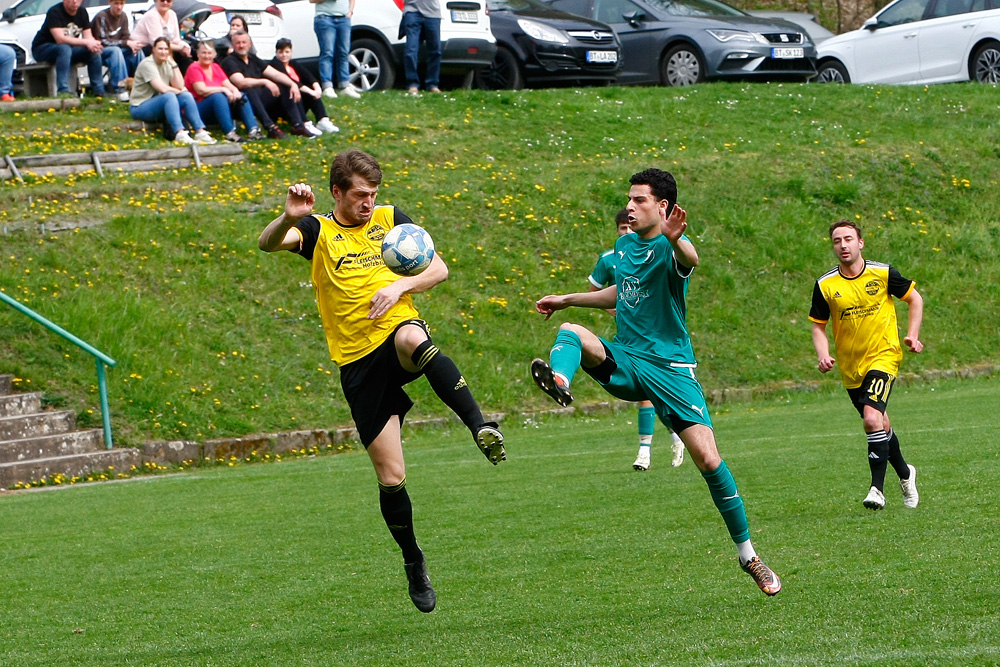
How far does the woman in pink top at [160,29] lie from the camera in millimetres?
19859

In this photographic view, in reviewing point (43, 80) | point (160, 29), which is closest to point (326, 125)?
point (160, 29)

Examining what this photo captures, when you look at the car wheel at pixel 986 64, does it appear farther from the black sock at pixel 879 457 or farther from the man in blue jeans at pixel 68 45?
the black sock at pixel 879 457

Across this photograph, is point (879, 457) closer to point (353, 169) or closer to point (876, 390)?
point (876, 390)

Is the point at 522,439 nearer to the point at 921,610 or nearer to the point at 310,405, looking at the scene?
the point at 310,405

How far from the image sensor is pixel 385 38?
2280 centimetres

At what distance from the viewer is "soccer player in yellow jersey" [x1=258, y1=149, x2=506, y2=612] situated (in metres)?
6.56

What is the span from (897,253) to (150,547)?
1415 cm

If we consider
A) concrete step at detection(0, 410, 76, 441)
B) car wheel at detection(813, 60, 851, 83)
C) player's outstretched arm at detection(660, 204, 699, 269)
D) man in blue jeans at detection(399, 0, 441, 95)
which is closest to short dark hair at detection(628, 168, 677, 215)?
player's outstretched arm at detection(660, 204, 699, 269)

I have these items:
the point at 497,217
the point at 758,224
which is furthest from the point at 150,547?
the point at 758,224

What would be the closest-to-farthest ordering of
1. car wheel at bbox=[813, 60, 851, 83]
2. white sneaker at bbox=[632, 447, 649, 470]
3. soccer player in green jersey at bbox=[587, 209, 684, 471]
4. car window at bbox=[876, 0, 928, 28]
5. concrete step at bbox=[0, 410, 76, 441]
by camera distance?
soccer player in green jersey at bbox=[587, 209, 684, 471], white sneaker at bbox=[632, 447, 649, 470], concrete step at bbox=[0, 410, 76, 441], car window at bbox=[876, 0, 928, 28], car wheel at bbox=[813, 60, 851, 83]

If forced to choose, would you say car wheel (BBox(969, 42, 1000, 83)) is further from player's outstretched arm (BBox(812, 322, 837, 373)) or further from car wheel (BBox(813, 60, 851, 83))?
player's outstretched arm (BBox(812, 322, 837, 373))

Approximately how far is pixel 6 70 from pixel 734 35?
12982 mm

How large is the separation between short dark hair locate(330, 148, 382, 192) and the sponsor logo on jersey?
143cm

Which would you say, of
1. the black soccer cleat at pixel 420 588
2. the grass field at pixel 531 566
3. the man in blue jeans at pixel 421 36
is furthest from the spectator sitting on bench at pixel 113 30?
the black soccer cleat at pixel 420 588
